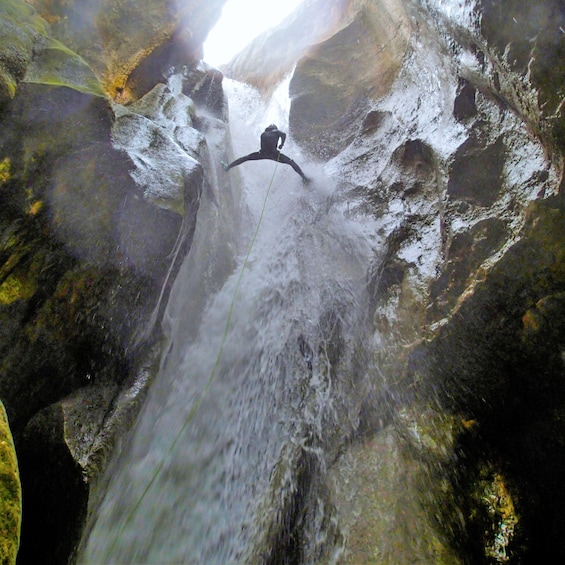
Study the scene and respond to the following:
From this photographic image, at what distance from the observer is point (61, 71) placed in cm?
455

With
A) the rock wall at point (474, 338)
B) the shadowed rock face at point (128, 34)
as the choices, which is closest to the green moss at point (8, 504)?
the rock wall at point (474, 338)

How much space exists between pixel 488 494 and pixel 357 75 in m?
11.4

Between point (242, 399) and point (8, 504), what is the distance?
363cm

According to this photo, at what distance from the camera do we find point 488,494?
363 centimetres

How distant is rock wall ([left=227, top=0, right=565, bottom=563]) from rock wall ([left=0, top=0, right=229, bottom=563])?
2.43 metres

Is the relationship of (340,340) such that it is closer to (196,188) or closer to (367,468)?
(367,468)

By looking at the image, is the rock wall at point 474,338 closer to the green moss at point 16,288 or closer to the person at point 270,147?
the person at point 270,147

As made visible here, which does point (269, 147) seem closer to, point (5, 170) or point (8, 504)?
point (5, 170)

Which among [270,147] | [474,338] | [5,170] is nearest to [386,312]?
[474,338]

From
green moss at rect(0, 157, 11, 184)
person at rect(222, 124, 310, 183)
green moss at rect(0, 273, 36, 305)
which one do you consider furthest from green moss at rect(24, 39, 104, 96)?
person at rect(222, 124, 310, 183)

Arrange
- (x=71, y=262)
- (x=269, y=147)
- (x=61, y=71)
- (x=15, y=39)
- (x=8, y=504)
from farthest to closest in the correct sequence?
1. (x=269, y=147)
2. (x=61, y=71)
3. (x=15, y=39)
4. (x=71, y=262)
5. (x=8, y=504)

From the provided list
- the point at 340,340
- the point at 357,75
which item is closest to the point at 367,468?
the point at 340,340

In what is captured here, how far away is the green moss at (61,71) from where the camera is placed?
14.0 feet

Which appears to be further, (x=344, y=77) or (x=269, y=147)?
(x=344, y=77)
